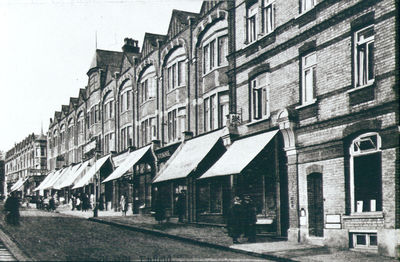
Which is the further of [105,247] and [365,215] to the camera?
[105,247]

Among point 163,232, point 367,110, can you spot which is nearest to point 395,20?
point 367,110

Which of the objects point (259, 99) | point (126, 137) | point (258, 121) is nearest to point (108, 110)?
point (126, 137)

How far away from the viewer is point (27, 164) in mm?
93250

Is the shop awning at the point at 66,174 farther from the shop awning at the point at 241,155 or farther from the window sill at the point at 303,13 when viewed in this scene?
the window sill at the point at 303,13

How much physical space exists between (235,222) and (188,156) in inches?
330

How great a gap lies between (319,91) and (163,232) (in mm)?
8391

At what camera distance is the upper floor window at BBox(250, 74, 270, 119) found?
69.3 ft

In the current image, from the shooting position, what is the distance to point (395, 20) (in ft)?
47.1

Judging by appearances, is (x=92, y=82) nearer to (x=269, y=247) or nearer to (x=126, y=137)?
(x=126, y=137)

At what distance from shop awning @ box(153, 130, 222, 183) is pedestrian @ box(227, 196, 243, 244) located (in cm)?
494

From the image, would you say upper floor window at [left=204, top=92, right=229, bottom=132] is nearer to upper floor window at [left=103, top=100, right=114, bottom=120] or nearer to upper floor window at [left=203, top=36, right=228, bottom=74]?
upper floor window at [left=203, top=36, right=228, bottom=74]

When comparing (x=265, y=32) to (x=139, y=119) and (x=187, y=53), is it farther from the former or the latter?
(x=139, y=119)

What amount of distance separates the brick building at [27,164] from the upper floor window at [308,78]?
65.1 metres

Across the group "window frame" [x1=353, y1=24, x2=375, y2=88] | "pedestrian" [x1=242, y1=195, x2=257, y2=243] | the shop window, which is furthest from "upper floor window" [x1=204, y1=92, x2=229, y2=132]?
"window frame" [x1=353, y1=24, x2=375, y2=88]
